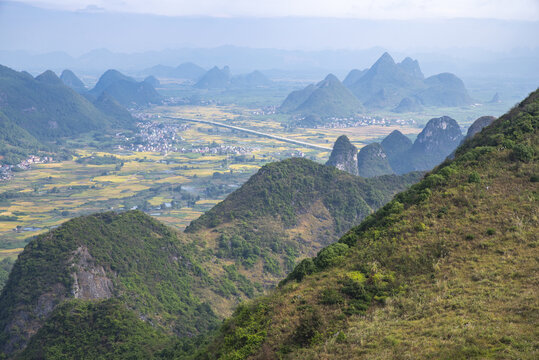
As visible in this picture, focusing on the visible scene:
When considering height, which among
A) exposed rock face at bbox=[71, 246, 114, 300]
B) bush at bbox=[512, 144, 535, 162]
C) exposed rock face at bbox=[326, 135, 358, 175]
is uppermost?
bush at bbox=[512, 144, 535, 162]

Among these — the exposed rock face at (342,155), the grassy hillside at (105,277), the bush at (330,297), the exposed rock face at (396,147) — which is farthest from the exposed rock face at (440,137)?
the bush at (330,297)

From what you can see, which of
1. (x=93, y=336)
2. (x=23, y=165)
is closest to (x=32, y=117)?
(x=23, y=165)

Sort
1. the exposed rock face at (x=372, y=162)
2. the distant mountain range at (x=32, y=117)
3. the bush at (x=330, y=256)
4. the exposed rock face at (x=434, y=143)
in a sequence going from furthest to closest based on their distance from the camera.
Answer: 1. the distant mountain range at (x=32, y=117)
2. the exposed rock face at (x=434, y=143)
3. the exposed rock face at (x=372, y=162)
4. the bush at (x=330, y=256)

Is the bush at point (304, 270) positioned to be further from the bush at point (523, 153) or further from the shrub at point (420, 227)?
the bush at point (523, 153)

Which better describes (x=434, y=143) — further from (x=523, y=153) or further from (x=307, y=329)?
(x=307, y=329)

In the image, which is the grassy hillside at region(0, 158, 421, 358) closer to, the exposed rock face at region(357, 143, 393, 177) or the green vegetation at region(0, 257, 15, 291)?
the green vegetation at region(0, 257, 15, 291)

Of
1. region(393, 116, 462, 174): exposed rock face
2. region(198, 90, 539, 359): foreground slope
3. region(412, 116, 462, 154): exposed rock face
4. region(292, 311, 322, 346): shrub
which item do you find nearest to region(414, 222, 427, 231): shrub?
region(198, 90, 539, 359): foreground slope
